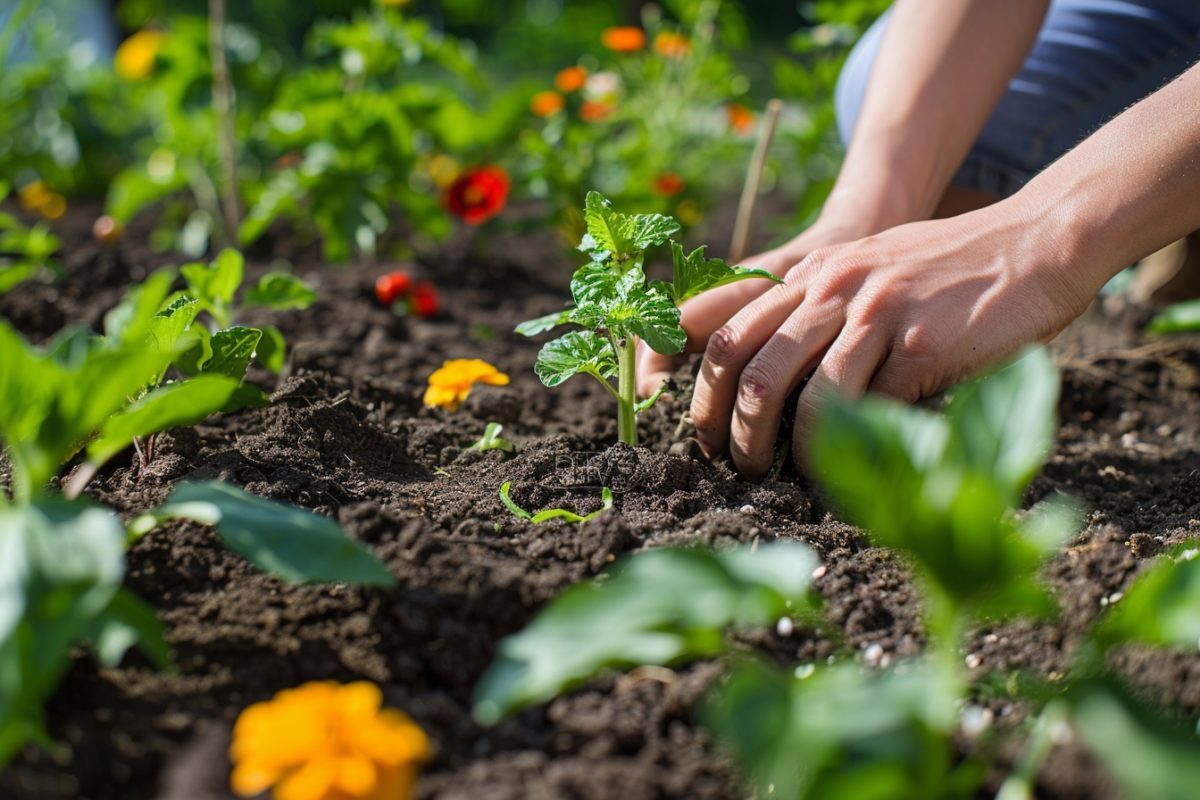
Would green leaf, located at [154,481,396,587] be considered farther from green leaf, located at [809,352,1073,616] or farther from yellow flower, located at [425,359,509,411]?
yellow flower, located at [425,359,509,411]

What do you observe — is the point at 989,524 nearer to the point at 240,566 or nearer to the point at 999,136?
the point at 240,566

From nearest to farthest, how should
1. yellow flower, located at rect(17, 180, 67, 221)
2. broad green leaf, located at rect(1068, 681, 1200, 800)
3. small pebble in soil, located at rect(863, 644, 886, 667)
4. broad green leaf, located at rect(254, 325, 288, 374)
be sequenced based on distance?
broad green leaf, located at rect(1068, 681, 1200, 800), small pebble in soil, located at rect(863, 644, 886, 667), broad green leaf, located at rect(254, 325, 288, 374), yellow flower, located at rect(17, 180, 67, 221)

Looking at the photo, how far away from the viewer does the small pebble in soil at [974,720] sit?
1174mm

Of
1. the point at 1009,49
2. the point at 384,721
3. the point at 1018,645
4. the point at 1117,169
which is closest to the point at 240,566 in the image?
the point at 384,721

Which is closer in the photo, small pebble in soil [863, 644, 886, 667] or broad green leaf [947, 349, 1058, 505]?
broad green leaf [947, 349, 1058, 505]

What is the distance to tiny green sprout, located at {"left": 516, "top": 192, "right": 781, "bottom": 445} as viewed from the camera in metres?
1.54

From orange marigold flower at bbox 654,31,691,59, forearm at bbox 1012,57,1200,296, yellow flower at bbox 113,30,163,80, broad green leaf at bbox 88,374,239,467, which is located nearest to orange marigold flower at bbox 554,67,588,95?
orange marigold flower at bbox 654,31,691,59

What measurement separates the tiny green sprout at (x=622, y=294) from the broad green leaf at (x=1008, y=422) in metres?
0.58

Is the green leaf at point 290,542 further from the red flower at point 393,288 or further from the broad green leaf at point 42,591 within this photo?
the red flower at point 393,288

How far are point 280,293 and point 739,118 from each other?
7.21 feet

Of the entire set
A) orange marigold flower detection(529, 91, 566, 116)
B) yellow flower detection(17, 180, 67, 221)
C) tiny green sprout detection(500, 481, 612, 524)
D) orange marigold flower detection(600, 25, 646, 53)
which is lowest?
yellow flower detection(17, 180, 67, 221)

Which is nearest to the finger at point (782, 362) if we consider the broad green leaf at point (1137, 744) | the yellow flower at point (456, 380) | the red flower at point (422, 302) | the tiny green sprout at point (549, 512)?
the tiny green sprout at point (549, 512)

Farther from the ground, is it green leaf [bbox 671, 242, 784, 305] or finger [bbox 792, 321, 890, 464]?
green leaf [bbox 671, 242, 784, 305]

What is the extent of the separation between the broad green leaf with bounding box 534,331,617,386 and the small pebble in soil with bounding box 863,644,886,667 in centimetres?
58
